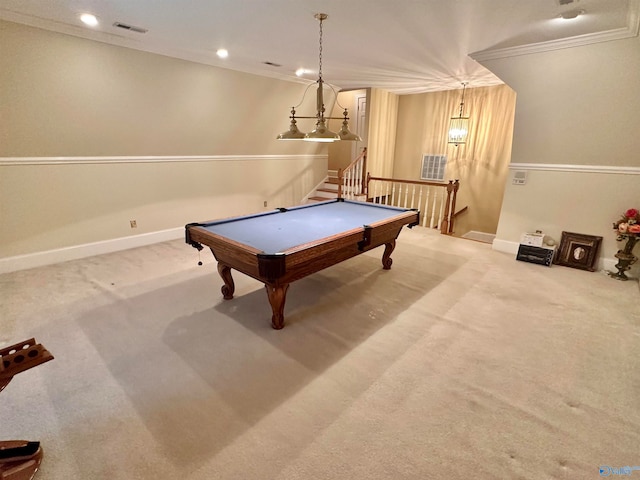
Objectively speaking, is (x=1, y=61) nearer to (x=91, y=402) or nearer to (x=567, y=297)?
(x=91, y=402)

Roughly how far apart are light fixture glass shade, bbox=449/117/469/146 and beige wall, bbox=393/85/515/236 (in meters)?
0.11

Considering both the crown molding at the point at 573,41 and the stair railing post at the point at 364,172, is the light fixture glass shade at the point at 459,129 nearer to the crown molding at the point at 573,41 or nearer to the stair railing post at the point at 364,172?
the stair railing post at the point at 364,172

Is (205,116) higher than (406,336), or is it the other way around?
(205,116)

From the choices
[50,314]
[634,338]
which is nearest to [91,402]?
[50,314]

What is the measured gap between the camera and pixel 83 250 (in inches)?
160

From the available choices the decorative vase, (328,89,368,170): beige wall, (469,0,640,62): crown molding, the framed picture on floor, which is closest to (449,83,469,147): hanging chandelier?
(328,89,368,170): beige wall

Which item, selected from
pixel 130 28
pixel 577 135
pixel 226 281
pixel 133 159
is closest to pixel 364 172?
pixel 577 135

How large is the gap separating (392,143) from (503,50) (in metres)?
3.55

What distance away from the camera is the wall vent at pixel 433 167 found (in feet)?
22.3

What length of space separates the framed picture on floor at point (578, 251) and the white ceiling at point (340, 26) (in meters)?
2.22

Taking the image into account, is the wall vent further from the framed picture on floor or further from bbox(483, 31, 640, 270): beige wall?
the framed picture on floor

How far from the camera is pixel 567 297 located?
10.6ft

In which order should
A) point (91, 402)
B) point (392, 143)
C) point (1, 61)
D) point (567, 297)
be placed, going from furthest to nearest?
point (392, 143) < point (567, 297) < point (1, 61) < point (91, 402)

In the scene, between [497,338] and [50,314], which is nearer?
[497,338]
